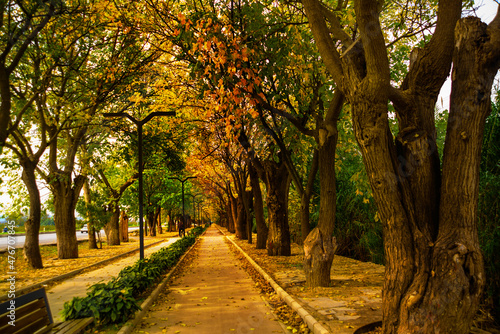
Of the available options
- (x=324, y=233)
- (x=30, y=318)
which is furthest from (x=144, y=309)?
(x=324, y=233)

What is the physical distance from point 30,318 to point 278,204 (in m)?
12.3

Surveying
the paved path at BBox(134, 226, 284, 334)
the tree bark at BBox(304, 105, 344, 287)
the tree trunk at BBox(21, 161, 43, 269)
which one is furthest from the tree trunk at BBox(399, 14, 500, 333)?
the tree trunk at BBox(21, 161, 43, 269)

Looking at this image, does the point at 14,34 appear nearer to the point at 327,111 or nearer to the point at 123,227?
the point at 327,111

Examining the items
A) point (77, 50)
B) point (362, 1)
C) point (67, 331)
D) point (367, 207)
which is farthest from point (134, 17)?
point (367, 207)

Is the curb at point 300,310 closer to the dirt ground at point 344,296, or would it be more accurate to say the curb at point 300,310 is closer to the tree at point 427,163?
the dirt ground at point 344,296

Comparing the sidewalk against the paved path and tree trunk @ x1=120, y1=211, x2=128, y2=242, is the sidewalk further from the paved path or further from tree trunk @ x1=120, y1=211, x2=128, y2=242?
tree trunk @ x1=120, y1=211, x2=128, y2=242

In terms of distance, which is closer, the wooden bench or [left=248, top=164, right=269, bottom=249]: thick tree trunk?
the wooden bench

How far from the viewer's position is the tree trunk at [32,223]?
47.8 feet

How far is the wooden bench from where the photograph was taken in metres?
3.80

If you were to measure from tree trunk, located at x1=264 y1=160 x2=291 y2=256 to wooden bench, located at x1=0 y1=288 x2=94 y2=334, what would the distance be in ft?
36.7

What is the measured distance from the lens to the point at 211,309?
770cm

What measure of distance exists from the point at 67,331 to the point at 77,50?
12104 mm

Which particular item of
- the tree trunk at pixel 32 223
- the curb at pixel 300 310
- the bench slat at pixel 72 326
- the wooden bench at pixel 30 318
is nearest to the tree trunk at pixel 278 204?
the curb at pixel 300 310

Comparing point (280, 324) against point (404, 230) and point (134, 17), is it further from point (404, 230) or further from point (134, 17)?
point (134, 17)
